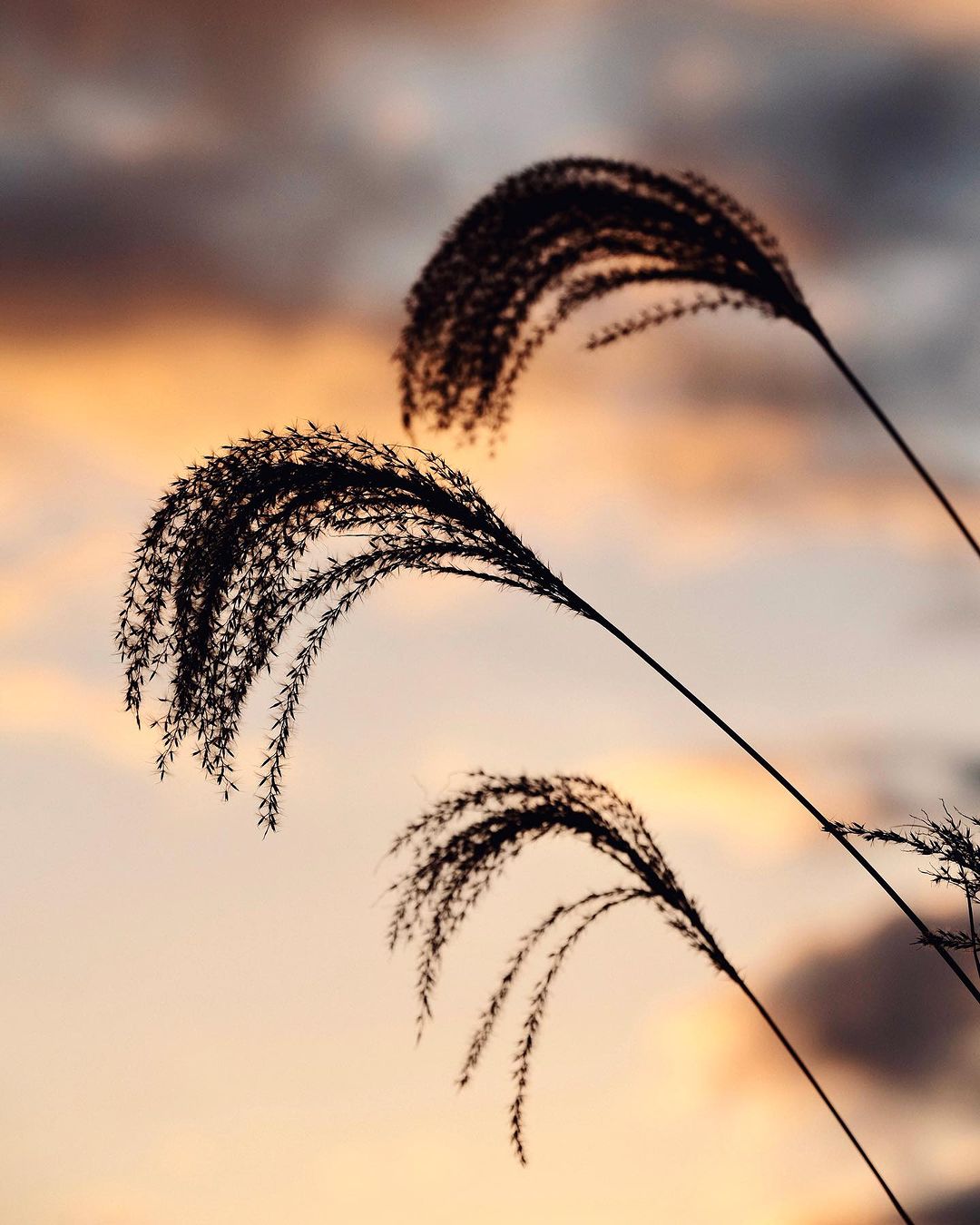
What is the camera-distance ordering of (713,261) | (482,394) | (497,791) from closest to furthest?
(713,261) < (482,394) < (497,791)

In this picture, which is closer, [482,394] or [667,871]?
[482,394]

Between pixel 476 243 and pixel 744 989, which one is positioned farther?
pixel 744 989

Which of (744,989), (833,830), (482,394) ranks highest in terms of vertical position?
(482,394)

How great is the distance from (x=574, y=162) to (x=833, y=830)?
5.65ft

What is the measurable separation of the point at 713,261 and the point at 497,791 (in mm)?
1523

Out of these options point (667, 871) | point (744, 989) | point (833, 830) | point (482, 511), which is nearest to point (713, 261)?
point (482, 511)

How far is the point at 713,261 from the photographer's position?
2924 mm

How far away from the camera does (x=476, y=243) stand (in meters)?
3.04

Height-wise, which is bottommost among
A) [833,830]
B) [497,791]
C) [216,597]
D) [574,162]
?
[833,830]

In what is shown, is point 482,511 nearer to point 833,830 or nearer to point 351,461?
point 351,461

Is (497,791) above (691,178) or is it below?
below

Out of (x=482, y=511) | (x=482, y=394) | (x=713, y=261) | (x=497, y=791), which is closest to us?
(x=713, y=261)

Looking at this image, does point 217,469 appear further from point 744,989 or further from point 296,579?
point 744,989

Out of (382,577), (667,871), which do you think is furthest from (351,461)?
(667,871)
